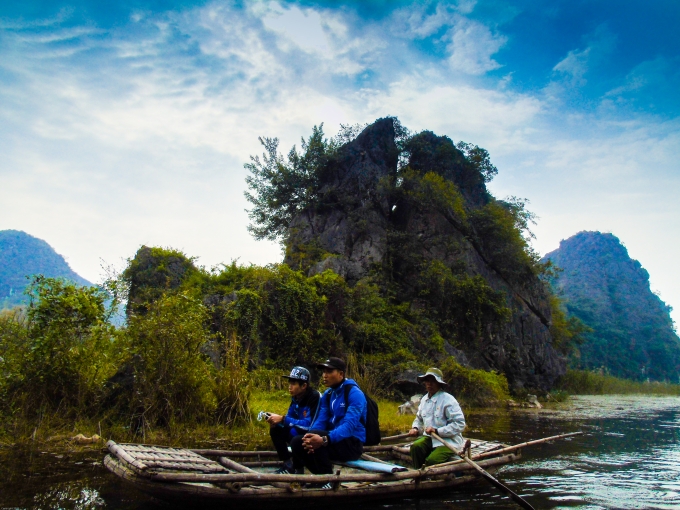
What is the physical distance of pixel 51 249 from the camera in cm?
9325

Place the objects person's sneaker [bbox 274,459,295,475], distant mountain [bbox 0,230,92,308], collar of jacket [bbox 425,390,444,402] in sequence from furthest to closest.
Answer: distant mountain [bbox 0,230,92,308] < collar of jacket [bbox 425,390,444,402] < person's sneaker [bbox 274,459,295,475]

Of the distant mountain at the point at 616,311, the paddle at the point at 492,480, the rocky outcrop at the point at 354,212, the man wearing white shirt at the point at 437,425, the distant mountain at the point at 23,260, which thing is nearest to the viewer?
the paddle at the point at 492,480

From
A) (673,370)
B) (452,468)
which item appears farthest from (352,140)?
(673,370)

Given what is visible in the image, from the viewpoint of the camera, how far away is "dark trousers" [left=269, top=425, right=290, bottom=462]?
5.25 meters

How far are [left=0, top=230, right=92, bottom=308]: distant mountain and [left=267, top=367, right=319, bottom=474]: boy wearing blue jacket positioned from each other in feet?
261

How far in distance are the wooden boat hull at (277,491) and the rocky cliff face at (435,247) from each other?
46.8 feet

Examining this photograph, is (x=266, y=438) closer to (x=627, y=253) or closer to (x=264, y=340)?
(x=264, y=340)

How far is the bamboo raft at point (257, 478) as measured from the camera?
13.0 ft

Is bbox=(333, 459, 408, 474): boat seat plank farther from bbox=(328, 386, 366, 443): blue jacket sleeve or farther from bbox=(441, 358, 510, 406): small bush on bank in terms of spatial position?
bbox=(441, 358, 510, 406): small bush on bank

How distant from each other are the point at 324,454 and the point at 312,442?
31 centimetres

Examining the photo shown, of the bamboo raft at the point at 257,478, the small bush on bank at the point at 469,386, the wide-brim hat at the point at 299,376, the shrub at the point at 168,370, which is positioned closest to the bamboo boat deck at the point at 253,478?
the bamboo raft at the point at 257,478

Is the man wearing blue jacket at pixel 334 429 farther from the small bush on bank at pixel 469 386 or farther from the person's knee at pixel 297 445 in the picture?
the small bush on bank at pixel 469 386

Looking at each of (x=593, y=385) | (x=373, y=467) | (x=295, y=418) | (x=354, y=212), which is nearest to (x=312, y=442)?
(x=373, y=467)

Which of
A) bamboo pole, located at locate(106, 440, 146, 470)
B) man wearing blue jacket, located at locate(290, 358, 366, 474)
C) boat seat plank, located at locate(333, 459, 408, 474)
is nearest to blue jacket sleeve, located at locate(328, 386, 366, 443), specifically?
man wearing blue jacket, located at locate(290, 358, 366, 474)
